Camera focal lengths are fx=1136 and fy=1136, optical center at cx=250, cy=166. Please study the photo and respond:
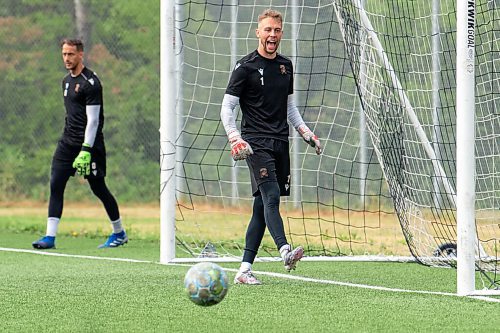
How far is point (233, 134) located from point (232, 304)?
1.54 m

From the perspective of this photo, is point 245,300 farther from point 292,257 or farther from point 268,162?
point 268,162

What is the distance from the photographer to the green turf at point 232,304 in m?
6.46

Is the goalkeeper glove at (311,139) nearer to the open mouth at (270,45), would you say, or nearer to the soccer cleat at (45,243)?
the open mouth at (270,45)

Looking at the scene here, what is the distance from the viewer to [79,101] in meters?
12.1

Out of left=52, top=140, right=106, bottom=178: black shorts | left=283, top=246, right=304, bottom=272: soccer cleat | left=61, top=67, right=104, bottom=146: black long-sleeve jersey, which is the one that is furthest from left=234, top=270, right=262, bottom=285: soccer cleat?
left=61, top=67, right=104, bottom=146: black long-sleeve jersey

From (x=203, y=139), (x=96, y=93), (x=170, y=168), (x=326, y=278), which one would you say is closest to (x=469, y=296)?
(x=326, y=278)

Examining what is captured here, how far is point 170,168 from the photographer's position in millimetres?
10367

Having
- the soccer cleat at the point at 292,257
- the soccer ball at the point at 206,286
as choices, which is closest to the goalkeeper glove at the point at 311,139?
the soccer cleat at the point at 292,257

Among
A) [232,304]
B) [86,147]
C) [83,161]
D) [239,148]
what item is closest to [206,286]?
[232,304]

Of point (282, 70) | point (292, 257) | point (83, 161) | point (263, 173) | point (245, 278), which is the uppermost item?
point (282, 70)

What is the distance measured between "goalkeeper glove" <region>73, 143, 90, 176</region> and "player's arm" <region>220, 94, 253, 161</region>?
3.60 m

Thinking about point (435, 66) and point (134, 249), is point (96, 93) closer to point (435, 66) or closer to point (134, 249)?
point (134, 249)

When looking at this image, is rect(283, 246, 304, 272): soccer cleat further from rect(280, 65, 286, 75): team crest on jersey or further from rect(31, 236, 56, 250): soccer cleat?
rect(31, 236, 56, 250): soccer cleat

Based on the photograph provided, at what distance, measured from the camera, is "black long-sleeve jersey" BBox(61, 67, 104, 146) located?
39.3 ft
